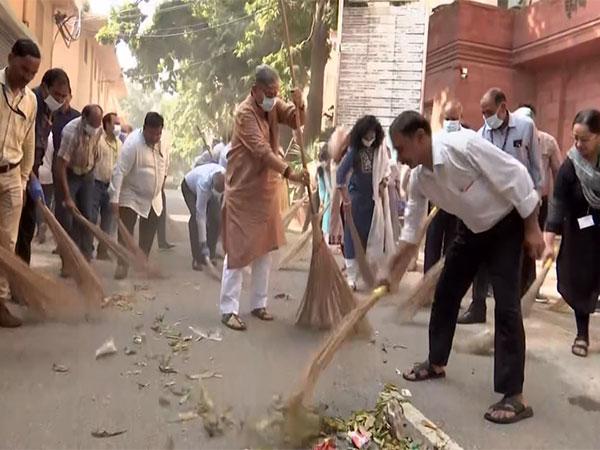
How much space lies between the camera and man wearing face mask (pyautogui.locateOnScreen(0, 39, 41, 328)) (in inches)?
173

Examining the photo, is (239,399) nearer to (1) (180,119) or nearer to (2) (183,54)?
(2) (183,54)

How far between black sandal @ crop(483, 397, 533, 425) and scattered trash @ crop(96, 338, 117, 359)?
2.24 meters

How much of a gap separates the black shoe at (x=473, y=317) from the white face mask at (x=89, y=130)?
386 centimetres

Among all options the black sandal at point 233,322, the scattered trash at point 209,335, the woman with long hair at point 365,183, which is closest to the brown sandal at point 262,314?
the black sandal at point 233,322

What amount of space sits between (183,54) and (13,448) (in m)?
23.0

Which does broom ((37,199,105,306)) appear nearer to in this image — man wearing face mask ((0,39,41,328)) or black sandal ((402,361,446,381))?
man wearing face mask ((0,39,41,328))

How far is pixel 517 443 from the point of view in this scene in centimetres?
313

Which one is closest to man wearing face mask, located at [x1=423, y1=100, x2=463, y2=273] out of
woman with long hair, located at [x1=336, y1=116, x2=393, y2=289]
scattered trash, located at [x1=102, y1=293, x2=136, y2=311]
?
woman with long hair, located at [x1=336, y1=116, x2=393, y2=289]

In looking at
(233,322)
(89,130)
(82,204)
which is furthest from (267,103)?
(82,204)

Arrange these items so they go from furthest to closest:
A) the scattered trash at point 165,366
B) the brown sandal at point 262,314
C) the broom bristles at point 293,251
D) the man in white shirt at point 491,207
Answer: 1. the broom bristles at point 293,251
2. the brown sandal at point 262,314
3. the scattered trash at point 165,366
4. the man in white shirt at point 491,207

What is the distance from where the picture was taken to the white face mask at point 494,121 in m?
5.40

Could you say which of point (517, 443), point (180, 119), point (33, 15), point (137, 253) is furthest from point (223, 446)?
point (180, 119)

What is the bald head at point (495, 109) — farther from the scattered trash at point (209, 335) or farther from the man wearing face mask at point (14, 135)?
the man wearing face mask at point (14, 135)

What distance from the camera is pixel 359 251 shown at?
255 inches
